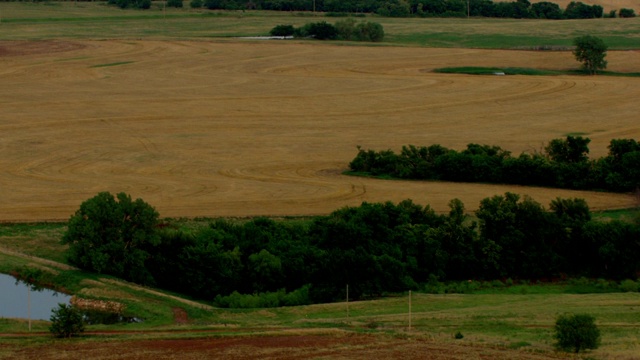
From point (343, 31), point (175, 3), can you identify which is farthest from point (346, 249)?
point (175, 3)

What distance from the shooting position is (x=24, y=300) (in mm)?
40844

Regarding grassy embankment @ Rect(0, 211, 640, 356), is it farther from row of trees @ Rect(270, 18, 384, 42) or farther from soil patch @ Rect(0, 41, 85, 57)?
row of trees @ Rect(270, 18, 384, 42)

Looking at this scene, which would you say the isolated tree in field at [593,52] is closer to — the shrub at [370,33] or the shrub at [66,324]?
the shrub at [370,33]

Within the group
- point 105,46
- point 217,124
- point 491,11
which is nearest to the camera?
point 217,124

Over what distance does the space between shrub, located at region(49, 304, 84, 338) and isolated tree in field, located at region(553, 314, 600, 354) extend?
13.0 m

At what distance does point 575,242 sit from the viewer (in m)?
45.4

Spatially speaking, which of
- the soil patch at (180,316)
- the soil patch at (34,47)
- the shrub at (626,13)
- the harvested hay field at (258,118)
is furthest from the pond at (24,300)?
→ the shrub at (626,13)

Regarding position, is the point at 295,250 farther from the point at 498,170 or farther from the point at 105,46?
the point at 105,46

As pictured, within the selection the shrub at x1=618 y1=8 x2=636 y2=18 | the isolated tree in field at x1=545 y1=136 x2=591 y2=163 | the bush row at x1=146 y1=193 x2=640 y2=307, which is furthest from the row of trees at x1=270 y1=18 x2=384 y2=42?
the bush row at x1=146 y1=193 x2=640 y2=307

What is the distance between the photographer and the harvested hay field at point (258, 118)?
181 ft

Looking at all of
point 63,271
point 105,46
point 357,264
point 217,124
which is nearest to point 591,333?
point 357,264

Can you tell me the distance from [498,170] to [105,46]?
199ft

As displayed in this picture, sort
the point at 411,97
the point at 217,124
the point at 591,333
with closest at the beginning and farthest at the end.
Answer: the point at 591,333
the point at 217,124
the point at 411,97

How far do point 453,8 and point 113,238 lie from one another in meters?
113
